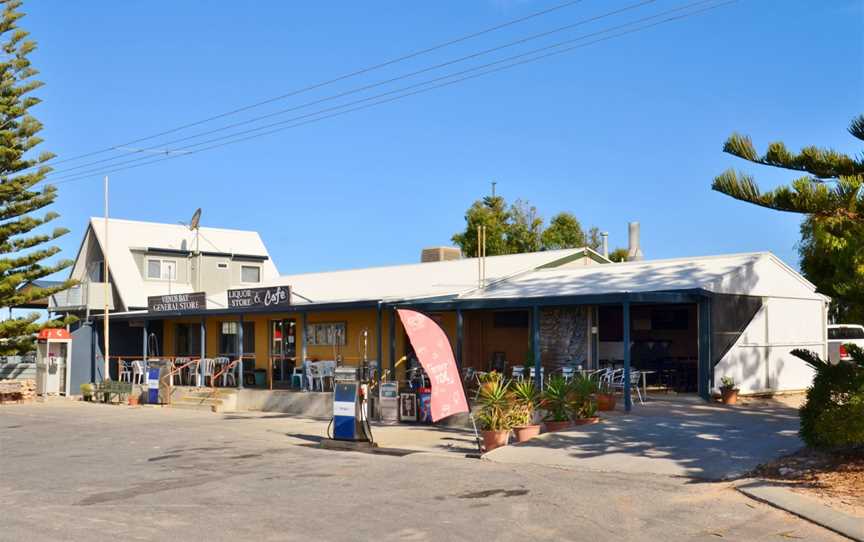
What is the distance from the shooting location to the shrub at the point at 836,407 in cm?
1087

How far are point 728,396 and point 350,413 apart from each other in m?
8.23

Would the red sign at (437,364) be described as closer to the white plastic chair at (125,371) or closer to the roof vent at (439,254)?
the roof vent at (439,254)

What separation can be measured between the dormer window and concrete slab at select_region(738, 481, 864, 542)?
31374mm

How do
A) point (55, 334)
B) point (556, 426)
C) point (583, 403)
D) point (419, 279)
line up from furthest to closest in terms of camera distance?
point (55, 334)
point (419, 279)
point (583, 403)
point (556, 426)

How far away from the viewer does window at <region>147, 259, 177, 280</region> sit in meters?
36.2

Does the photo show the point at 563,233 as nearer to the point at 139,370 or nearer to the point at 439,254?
the point at 439,254

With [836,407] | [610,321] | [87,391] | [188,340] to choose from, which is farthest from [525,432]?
[188,340]

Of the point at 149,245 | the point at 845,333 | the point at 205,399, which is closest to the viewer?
the point at 205,399

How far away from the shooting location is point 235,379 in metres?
29.7

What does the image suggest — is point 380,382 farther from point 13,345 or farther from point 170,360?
point 13,345

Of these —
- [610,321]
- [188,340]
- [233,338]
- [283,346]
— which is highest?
[610,321]

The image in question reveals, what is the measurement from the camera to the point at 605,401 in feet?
57.3

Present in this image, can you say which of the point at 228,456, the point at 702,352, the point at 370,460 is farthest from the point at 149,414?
the point at 702,352

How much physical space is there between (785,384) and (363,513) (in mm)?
14799
